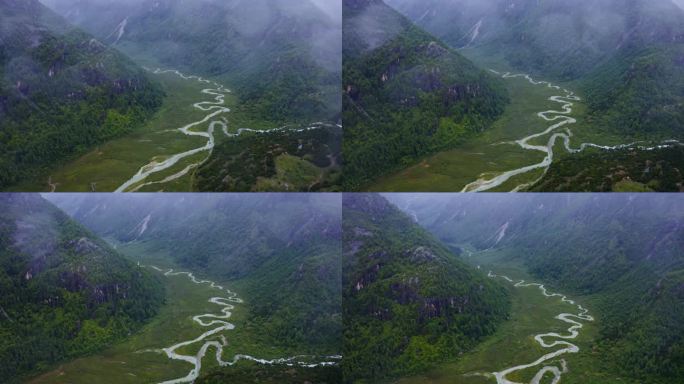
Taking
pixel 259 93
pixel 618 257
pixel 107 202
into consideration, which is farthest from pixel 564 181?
pixel 107 202

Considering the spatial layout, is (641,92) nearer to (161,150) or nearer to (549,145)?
(549,145)

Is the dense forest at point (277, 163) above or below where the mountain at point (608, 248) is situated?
above

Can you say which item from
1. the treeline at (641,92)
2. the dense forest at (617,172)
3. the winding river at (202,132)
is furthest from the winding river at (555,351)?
the winding river at (202,132)

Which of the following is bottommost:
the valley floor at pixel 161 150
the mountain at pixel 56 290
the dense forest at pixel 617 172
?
the mountain at pixel 56 290

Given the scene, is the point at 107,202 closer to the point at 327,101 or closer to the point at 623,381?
the point at 327,101

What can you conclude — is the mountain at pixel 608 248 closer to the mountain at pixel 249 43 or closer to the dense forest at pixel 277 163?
the dense forest at pixel 277 163

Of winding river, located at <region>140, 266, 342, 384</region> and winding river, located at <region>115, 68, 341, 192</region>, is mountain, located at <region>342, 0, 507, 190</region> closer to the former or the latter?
winding river, located at <region>115, 68, 341, 192</region>
